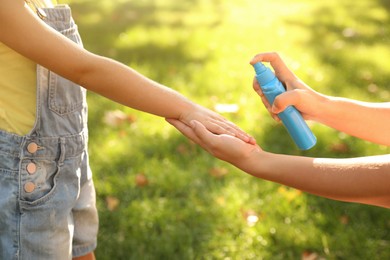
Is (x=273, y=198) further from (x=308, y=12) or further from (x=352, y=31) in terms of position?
(x=308, y=12)

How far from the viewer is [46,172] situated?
5.81ft

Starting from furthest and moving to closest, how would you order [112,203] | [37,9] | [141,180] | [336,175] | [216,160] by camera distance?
[216,160], [141,180], [112,203], [37,9], [336,175]

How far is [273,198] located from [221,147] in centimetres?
123

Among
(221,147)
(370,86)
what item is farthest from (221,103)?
(221,147)

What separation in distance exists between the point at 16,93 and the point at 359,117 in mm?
1062

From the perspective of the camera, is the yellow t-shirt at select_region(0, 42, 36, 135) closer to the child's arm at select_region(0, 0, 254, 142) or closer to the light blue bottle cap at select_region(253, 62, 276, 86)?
the child's arm at select_region(0, 0, 254, 142)

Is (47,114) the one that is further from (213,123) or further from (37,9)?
(213,123)

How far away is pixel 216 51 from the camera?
4789mm

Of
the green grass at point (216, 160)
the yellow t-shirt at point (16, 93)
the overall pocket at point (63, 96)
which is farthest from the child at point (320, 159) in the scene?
the green grass at point (216, 160)

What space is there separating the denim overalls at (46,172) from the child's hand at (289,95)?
1.79ft

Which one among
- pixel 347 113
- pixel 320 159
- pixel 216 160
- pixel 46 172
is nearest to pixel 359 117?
pixel 347 113

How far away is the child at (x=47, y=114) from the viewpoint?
1657mm

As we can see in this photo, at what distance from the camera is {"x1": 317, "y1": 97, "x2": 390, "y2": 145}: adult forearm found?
6.79 ft

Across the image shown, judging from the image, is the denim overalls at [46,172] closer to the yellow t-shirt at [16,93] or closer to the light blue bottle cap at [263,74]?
the yellow t-shirt at [16,93]
